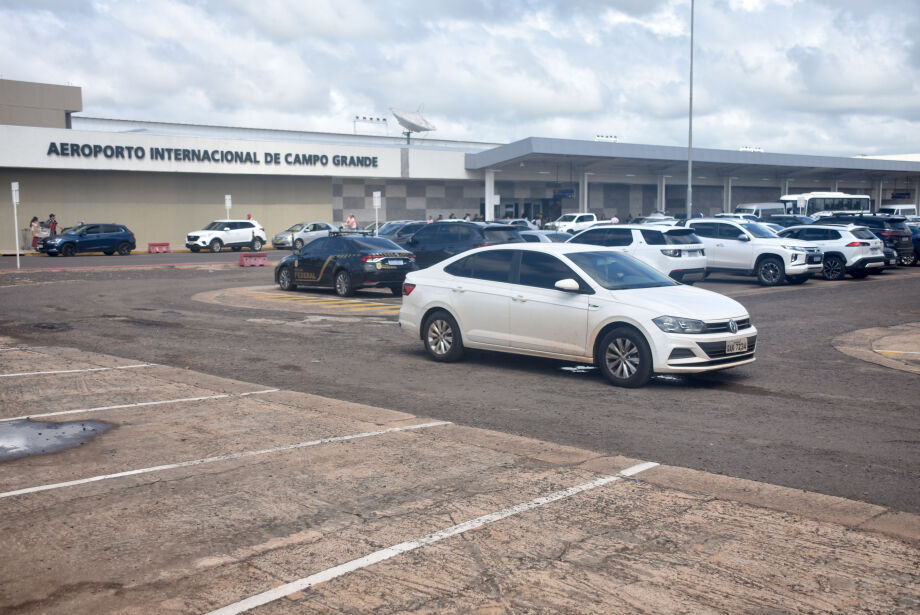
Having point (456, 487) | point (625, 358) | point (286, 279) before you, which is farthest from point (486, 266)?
point (286, 279)

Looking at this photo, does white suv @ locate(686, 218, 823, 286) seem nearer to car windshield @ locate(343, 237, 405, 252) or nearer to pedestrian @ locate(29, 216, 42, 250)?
car windshield @ locate(343, 237, 405, 252)

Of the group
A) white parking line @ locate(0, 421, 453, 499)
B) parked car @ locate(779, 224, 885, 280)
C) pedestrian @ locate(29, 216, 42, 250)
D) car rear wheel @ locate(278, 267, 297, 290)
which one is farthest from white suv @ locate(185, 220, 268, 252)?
white parking line @ locate(0, 421, 453, 499)

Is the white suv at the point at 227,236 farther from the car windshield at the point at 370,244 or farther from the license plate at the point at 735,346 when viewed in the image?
the license plate at the point at 735,346

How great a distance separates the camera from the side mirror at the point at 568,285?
1034 centimetres

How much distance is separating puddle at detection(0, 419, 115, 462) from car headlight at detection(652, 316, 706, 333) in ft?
19.2

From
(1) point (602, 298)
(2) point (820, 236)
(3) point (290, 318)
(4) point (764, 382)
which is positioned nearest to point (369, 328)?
(3) point (290, 318)

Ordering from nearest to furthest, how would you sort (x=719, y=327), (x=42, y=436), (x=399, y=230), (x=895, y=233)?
(x=42, y=436), (x=719, y=327), (x=895, y=233), (x=399, y=230)

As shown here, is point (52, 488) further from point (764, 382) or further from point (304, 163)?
point (304, 163)

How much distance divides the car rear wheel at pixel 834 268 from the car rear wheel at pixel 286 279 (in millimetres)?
15994

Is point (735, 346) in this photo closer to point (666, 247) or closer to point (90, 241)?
point (666, 247)

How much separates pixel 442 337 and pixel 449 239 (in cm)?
1261

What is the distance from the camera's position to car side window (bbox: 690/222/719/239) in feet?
85.5

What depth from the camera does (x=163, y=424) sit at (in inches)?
326

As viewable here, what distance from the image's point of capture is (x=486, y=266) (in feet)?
38.2
